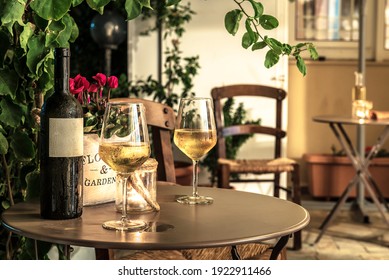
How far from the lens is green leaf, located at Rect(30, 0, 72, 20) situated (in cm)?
120

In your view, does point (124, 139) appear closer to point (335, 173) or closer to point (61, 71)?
point (61, 71)

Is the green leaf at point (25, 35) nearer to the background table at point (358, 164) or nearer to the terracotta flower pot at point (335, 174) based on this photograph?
the background table at point (358, 164)

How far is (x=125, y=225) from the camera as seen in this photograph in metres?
1.18

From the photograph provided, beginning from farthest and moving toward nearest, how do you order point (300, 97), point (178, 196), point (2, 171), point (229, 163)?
point (300, 97)
point (229, 163)
point (2, 171)
point (178, 196)

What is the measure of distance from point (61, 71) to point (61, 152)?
0.48 ft

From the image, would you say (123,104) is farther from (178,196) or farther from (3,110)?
(3,110)

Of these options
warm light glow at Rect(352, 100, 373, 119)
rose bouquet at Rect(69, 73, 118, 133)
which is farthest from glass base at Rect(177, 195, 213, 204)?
warm light glow at Rect(352, 100, 373, 119)

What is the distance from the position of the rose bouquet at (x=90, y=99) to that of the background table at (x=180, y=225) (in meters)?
0.17

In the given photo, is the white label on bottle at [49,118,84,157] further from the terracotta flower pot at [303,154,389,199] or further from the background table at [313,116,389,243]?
the terracotta flower pot at [303,154,389,199]

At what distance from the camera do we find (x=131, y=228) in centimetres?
116

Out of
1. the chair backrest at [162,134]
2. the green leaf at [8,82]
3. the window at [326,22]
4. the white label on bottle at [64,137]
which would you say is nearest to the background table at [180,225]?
the white label on bottle at [64,137]

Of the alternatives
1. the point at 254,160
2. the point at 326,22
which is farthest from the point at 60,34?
the point at 326,22
